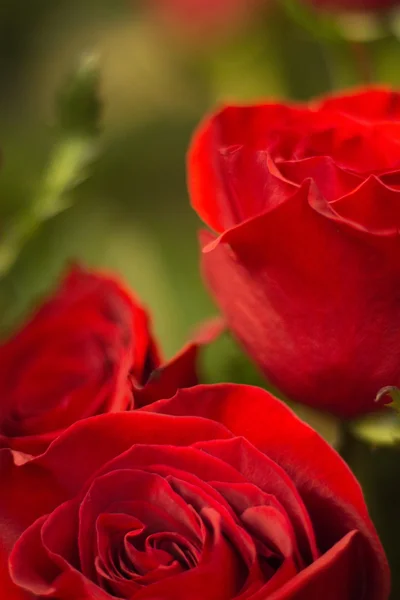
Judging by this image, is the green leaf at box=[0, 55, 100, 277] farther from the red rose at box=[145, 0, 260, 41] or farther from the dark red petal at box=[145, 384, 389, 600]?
the red rose at box=[145, 0, 260, 41]

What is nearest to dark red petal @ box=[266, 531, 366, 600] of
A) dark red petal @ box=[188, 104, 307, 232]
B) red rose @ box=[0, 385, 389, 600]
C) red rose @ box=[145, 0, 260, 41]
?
red rose @ box=[0, 385, 389, 600]

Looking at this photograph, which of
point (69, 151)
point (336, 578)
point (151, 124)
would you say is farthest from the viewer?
point (151, 124)

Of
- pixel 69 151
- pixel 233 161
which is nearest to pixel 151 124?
pixel 69 151

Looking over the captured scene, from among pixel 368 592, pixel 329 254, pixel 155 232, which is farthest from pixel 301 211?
pixel 155 232

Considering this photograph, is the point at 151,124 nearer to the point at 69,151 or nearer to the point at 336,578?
the point at 69,151

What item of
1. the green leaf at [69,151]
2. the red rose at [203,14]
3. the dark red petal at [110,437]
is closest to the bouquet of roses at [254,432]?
the dark red petal at [110,437]

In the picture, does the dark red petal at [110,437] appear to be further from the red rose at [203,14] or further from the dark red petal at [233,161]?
the red rose at [203,14]
